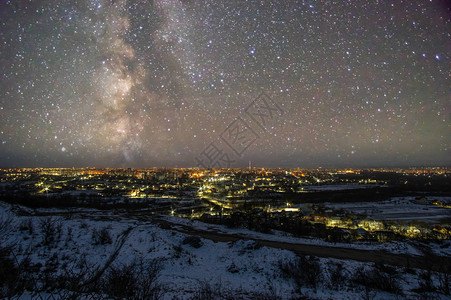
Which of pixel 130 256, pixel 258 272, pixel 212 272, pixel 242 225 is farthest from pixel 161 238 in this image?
pixel 242 225

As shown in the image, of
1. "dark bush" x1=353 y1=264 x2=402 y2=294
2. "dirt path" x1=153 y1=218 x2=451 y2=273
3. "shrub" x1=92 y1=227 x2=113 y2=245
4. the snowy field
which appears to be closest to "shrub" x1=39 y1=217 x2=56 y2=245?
the snowy field

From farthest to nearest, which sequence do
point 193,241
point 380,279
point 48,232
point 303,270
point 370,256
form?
point 193,241 < point 370,256 < point 48,232 < point 303,270 < point 380,279

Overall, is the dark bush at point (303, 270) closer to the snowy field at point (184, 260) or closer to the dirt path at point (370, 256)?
the snowy field at point (184, 260)

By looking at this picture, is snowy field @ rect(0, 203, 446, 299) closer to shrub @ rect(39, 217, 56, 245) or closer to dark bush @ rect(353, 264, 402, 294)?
shrub @ rect(39, 217, 56, 245)

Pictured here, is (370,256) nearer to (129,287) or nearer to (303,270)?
(303,270)

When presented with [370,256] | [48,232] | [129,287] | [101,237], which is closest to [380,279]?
[370,256]

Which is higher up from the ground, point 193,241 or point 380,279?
point 380,279

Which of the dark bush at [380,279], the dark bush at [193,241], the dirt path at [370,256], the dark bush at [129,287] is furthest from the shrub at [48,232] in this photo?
the dark bush at [380,279]

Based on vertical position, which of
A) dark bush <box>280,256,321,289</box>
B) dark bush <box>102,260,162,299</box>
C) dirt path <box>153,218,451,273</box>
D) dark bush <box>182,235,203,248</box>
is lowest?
dirt path <box>153,218,451,273</box>
